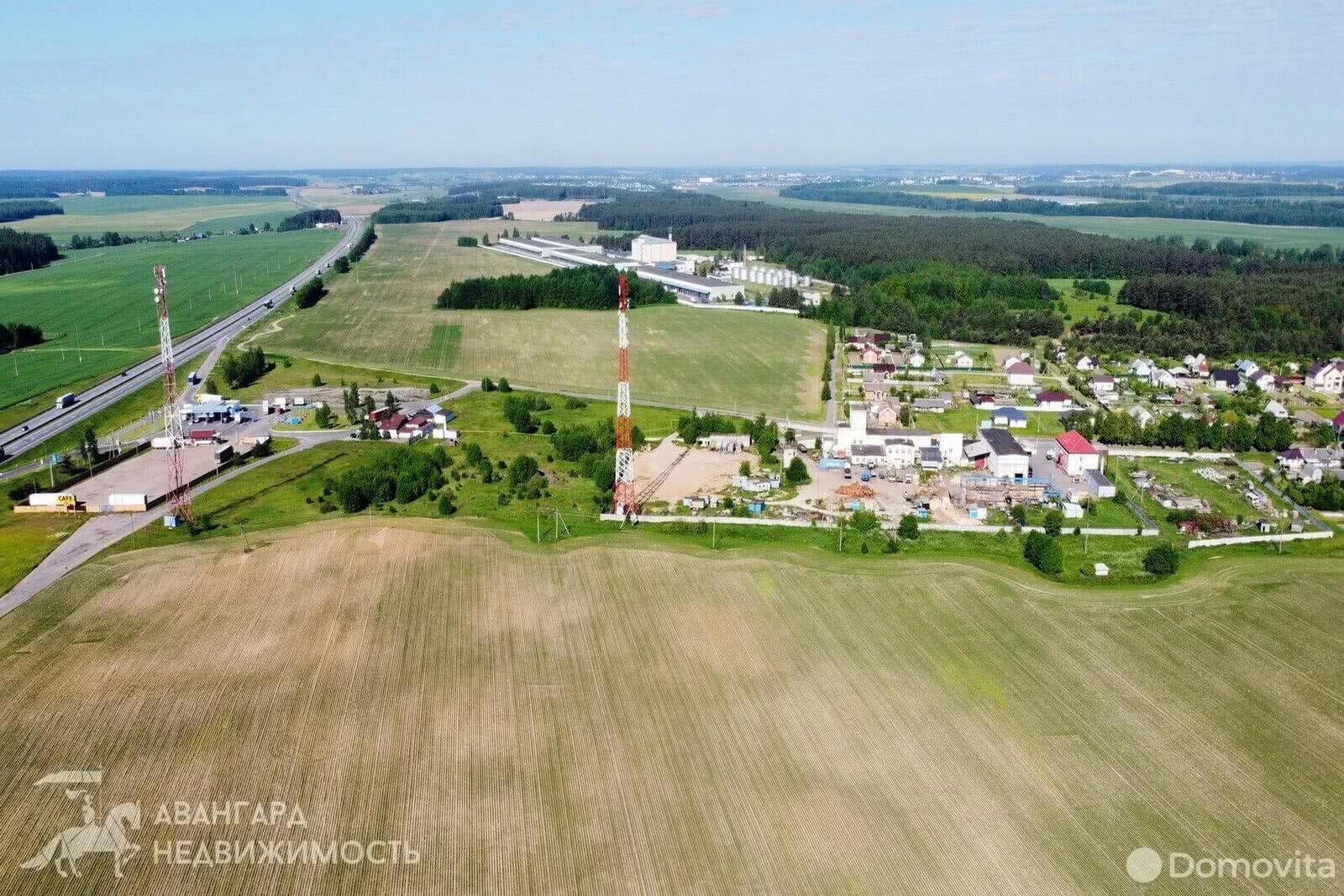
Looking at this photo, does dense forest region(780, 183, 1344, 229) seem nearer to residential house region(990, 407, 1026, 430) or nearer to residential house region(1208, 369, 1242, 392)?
residential house region(1208, 369, 1242, 392)

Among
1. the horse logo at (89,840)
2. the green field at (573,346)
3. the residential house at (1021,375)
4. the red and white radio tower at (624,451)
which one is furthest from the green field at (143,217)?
the horse logo at (89,840)

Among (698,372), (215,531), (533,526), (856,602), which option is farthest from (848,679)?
(698,372)

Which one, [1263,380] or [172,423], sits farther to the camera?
[1263,380]

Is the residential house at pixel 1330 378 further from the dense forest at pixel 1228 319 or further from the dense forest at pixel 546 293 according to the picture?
the dense forest at pixel 546 293

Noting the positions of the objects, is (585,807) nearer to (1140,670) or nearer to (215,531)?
(1140,670)

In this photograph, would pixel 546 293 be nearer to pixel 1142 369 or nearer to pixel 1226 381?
pixel 1142 369

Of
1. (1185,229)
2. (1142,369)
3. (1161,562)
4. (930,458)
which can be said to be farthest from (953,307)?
(1185,229)
